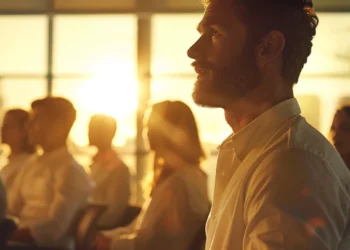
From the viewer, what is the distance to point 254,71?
57.5 inches

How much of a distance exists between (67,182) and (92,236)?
36cm

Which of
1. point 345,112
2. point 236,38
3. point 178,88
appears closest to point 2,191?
point 345,112

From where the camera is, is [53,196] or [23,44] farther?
[23,44]

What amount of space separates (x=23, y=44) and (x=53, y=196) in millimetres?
6225

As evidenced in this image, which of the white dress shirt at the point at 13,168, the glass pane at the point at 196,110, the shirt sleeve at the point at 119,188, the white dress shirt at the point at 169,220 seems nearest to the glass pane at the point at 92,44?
the glass pane at the point at 196,110

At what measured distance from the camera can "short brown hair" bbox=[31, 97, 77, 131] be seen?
4.44 meters

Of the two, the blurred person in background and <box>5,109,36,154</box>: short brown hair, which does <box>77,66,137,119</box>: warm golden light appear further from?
the blurred person in background

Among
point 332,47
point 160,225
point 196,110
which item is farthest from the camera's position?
point 196,110

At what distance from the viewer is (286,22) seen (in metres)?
1.46

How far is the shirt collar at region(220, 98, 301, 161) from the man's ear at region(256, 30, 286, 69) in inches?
3.5

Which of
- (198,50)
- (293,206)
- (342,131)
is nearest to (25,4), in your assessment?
(342,131)

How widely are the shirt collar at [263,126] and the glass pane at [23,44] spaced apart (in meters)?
8.87

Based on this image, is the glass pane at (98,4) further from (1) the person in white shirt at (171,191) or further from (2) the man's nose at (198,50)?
(2) the man's nose at (198,50)

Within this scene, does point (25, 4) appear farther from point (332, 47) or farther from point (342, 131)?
point (342, 131)
